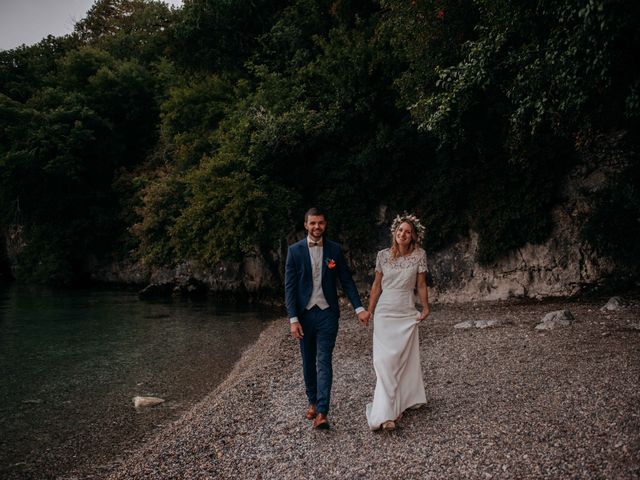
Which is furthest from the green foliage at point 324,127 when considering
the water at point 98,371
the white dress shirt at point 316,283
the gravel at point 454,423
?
the white dress shirt at point 316,283

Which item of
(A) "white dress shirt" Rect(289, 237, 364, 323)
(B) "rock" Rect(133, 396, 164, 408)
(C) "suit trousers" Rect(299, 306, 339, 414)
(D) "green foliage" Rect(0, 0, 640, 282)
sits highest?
(D) "green foliage" Rect(0, 0, 640, 282)

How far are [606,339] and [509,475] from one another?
5501mm

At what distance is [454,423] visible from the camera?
219 inches

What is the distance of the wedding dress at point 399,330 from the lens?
5.82m

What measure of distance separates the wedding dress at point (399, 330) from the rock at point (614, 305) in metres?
7.45

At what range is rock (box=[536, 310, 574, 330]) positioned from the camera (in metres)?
10.3

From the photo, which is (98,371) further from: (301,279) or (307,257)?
(307,257)

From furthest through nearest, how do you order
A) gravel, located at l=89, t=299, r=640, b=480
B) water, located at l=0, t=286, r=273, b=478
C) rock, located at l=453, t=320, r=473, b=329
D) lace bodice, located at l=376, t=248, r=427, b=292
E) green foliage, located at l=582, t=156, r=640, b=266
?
green foliage, located at l=582, t=156, r=640, b=266 → rock, located at l=453, t=320, r=473, b=329 → water, located at l=0, t=286, r=273, b=478 → lace bodice, located at l=376, t=248, r=427, b=292 → gravel, located at l=89, t=299, r=640, b=480

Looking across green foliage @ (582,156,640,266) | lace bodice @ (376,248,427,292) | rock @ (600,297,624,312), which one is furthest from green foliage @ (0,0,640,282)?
lace bodice @ (376,248,427,292)

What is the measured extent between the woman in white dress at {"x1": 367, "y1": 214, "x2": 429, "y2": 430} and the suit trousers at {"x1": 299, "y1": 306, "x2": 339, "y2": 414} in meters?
0.51

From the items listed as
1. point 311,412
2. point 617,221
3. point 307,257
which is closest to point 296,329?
point 307,257

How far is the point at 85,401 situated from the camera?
30.1 feet

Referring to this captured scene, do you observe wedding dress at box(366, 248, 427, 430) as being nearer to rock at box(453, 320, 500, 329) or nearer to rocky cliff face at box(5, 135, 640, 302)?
rock at box(453, 320, 500, 329)

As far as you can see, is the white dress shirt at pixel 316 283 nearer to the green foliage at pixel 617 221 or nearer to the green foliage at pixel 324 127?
the green foliage at pixel 324 127
